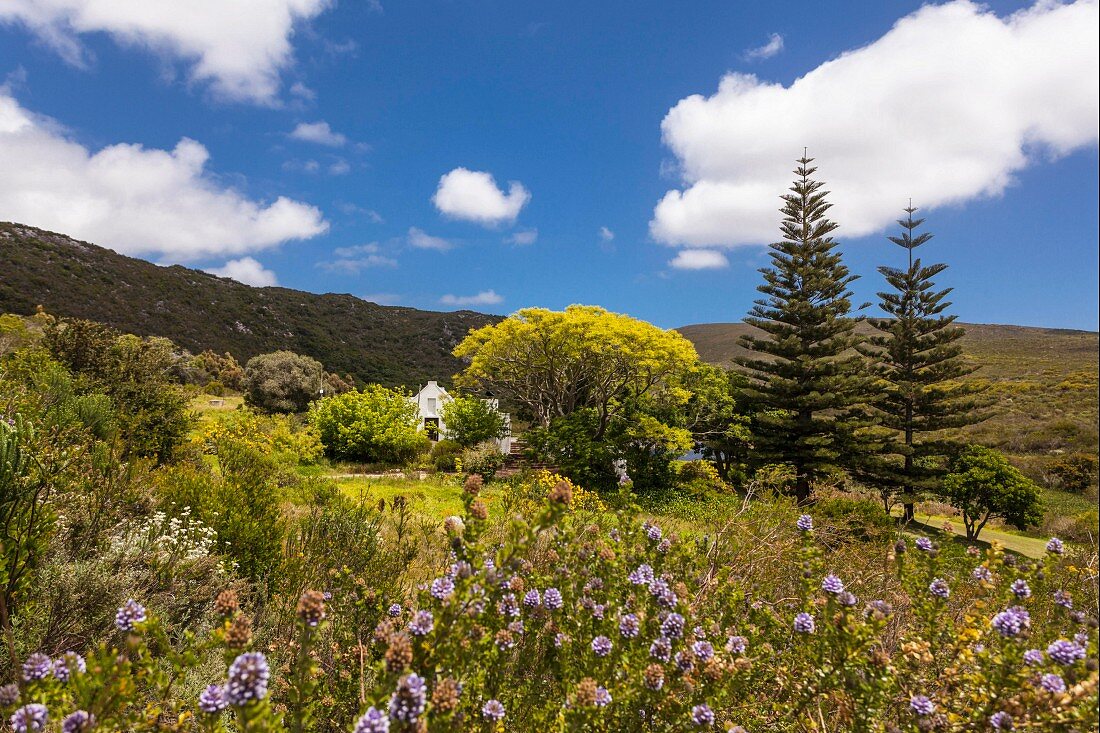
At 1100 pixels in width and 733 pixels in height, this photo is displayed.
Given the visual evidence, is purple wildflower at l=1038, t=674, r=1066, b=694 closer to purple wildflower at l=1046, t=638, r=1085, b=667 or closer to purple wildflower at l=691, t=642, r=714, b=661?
purple wildflower at l=1046, t=638, r=1085, b=667

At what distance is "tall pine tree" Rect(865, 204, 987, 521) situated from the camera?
61.4 ft

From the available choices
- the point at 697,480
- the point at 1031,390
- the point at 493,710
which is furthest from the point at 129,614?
the point at 1031,390

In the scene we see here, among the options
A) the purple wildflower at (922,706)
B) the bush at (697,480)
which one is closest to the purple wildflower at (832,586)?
the purple wildflower at (922,706)

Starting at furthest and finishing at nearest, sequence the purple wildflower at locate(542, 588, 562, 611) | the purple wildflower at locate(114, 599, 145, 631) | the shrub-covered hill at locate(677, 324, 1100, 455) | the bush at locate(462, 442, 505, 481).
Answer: the shrub-covered hill at locate(677, 324, 1100, 455), the bush at locate(462, 442, 505, 481), the purple wildflower at locate(542, 588, 562, 611), the purple wildflower at locate(114, 599, 145, 631)

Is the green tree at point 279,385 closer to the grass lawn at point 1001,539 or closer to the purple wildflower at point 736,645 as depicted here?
the grass lawn at point 1001,539

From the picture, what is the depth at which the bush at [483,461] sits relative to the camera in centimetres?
1667

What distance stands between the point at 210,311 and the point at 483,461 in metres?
49.0

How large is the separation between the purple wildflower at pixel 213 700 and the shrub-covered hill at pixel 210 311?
47.6 metres

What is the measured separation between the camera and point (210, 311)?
5212 cm

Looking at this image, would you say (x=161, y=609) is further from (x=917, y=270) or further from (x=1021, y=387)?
(x=1021, y=387)

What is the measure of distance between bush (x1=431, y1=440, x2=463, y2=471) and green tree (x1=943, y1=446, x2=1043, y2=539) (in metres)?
16.2

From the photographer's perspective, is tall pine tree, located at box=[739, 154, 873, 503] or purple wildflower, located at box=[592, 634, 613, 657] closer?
purple wildflower, located at box=[592, 634, 613, 657]

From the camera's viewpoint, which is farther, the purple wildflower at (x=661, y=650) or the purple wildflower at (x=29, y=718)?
the purple wildflower at (x=661, y=650)

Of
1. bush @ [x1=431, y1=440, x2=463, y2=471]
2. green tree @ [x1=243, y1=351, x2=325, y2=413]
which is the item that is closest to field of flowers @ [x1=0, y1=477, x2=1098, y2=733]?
bush @ [x1=431, y1=440, x2=463, y2=471]
